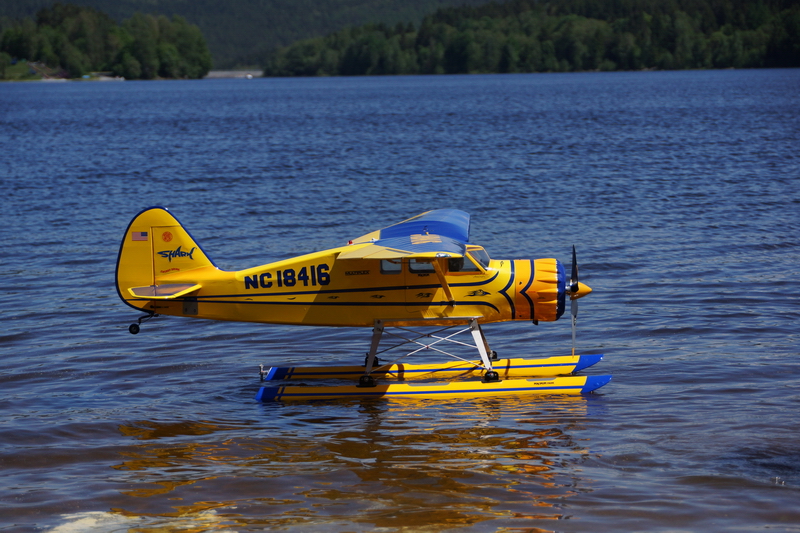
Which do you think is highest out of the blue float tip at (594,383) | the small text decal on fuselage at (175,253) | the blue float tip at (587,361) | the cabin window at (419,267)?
the small text decal on fuselage at (175,253)

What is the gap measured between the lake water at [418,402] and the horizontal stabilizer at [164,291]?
1.55m

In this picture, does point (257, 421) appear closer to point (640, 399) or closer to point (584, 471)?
point (584, 471)

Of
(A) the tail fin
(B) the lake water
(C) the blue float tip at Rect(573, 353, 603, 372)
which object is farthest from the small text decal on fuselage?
(C) the blue float tip at Rect(573, 353, 603, 372)

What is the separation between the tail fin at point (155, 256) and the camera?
38.2 ft

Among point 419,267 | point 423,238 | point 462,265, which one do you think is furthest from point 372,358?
point 423,238

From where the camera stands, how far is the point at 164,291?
1149cm

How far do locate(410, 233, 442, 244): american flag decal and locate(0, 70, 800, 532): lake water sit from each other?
2.24 meters

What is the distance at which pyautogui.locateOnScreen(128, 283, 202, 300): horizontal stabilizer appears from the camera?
1137cm

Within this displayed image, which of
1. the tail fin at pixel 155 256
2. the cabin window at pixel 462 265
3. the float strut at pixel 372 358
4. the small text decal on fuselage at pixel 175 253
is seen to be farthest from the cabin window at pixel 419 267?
the small text decal on fuselage at pixel 175 253

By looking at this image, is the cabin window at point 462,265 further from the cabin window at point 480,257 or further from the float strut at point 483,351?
the float strut at point 483,351

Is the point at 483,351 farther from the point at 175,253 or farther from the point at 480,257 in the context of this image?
the point at 175,253

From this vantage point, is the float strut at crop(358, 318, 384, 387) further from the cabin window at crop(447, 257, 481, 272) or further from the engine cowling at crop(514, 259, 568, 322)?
the engine cowling at crop(514, 259, 568, 322)

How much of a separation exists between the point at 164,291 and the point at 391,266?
3116mm

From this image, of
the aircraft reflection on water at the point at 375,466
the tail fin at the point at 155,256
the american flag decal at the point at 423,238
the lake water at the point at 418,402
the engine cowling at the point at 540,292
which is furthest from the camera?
the tail fin at the point at 155,256
